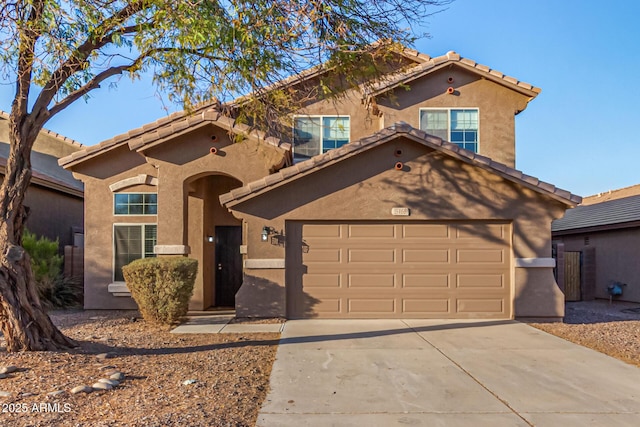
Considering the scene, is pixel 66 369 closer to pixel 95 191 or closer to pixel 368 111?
pixel 95 191

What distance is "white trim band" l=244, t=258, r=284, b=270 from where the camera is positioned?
11383mm

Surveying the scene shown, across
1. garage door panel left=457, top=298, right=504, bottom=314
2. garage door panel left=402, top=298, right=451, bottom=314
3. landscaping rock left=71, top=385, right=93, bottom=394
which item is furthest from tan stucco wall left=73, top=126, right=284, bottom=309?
landscaping rock left=71, top=385, right=93, bottom=394

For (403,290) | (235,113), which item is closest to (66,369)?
(403,290)

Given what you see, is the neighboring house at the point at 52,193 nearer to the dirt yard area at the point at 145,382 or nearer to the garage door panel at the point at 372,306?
the dirt yard area at the point at 145,382

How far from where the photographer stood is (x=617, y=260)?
16.4m

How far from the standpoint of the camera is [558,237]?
2033cm

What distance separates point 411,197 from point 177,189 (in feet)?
18.5

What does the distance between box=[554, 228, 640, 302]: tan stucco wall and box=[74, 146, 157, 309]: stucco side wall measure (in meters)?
14.5

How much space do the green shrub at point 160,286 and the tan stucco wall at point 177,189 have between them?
165cm

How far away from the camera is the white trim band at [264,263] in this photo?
11.4 m

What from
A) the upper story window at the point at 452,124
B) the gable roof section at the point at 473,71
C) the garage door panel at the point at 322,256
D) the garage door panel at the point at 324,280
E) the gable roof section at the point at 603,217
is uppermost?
the gable roof section at the point at 473,71

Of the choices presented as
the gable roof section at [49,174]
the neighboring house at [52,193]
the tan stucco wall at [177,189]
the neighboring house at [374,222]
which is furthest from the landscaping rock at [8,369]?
the gable roof section at [49,174]

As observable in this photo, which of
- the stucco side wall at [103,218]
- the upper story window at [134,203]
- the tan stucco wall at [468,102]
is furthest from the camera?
the tan stucco wall at [468,102]

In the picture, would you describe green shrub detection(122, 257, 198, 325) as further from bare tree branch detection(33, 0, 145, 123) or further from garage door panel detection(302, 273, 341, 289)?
bare tree branch detection(33, 0, 145, 123)
